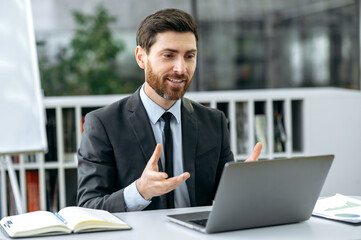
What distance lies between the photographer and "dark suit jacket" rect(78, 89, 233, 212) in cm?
191

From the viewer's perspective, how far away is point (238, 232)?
143 centimetres

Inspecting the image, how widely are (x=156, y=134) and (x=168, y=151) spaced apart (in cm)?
8

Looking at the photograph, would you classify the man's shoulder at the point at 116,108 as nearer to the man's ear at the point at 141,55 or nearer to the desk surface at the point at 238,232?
the man's ear at the point at 141,55

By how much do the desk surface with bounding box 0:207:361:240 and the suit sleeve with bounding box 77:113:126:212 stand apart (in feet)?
1.14

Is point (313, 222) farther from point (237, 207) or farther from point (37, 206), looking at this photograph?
point (37, 206)

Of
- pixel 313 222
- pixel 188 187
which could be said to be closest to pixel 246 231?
pixel 313 222

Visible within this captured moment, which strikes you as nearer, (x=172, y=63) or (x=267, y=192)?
(x=267, y=192)

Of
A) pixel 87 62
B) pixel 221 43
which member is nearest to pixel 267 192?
pixel 87 62

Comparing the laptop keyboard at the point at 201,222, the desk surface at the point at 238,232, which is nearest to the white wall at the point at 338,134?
the desk surface at the point at 238,232

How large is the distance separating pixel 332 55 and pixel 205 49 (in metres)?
1.27

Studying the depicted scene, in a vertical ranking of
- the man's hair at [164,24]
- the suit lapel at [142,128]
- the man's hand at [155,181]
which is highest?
the man's hair at [164,24]

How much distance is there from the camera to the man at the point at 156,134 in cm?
194

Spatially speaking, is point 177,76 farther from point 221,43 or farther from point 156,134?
point 221,43

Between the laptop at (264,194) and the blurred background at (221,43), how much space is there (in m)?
3.44
